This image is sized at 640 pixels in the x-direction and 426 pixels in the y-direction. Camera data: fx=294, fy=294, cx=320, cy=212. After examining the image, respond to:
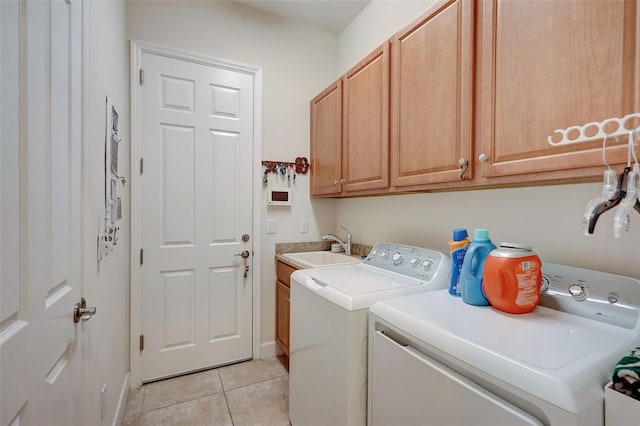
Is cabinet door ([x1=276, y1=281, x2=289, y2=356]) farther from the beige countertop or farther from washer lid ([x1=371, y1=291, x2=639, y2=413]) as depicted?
washer lid ([x1=371, y1=291, x2=639, y2=413])

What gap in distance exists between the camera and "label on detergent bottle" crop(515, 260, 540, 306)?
976 mm

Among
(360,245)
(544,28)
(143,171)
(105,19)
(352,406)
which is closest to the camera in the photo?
(544,28)

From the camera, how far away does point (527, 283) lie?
38.7 inches

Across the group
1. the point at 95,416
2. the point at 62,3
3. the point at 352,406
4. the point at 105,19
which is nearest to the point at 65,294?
the point at 95,416

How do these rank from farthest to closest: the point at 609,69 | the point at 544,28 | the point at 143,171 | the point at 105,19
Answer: the point at 143,171, the point at 105,19, the point at 544,28, the point at 609,69

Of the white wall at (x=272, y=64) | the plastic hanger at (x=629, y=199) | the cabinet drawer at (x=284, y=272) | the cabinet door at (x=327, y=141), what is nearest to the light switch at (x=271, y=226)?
the white wall at (x=272, y=64)

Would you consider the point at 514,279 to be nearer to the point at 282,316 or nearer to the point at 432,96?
the point at 432,96

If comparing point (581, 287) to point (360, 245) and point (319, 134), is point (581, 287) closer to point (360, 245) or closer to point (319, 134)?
point (360, 245)

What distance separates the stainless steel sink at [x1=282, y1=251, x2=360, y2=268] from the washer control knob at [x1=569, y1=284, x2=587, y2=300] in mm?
1257

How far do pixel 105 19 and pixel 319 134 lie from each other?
1.50 m

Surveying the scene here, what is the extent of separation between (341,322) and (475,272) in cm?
55

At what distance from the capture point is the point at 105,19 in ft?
4.46

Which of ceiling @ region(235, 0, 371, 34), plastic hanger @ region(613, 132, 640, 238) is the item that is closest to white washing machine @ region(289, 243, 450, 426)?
plastic hanger @ region(613, 132, 640, 238)

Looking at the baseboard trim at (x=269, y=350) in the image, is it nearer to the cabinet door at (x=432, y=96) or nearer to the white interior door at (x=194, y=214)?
the white interior door at (x=194, y=214)
